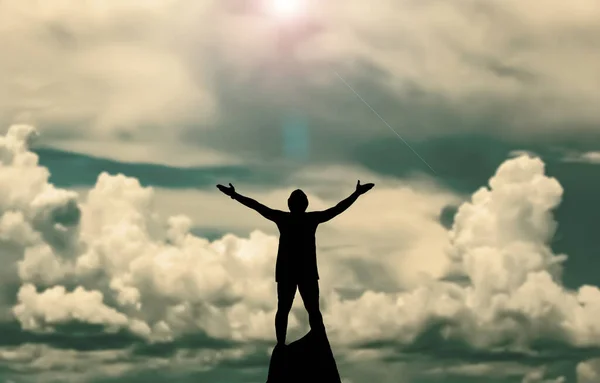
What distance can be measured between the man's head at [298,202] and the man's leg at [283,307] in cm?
219

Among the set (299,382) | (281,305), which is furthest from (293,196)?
(299,382)

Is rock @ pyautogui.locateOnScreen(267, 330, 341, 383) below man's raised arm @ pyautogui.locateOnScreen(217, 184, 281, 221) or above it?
below

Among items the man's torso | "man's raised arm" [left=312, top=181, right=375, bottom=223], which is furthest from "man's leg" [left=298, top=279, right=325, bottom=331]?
"man's raised arm" [left=312, top=181, right=375, bottom=223]

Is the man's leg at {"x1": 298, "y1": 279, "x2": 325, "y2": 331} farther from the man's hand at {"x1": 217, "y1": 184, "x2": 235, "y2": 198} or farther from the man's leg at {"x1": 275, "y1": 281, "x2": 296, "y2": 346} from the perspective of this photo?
the man's hand at {"x1": 217, "y1": 184, "x2": 235, "y2": 198}

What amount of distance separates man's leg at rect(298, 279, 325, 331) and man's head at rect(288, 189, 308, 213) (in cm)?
216

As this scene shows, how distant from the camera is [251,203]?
99.0ft

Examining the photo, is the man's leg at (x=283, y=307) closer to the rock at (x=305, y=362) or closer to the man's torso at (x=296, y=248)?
the man's torso at (x=296, y=248)

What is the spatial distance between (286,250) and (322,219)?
1.42 metres

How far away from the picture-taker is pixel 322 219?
30.4 metres

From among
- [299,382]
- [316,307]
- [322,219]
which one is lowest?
[299,382]

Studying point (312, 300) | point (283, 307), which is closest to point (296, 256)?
point (312, 300)

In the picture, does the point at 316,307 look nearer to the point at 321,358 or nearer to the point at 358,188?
the point at 321,358

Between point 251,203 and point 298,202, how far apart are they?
1402mm

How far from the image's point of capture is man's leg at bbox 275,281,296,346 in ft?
99.1
